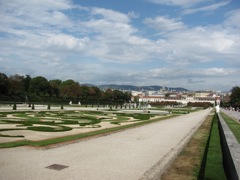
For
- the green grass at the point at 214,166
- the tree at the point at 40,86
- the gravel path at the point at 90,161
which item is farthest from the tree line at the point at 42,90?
the green grass at the point at 214,166

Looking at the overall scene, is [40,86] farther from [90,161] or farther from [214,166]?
[214,166]

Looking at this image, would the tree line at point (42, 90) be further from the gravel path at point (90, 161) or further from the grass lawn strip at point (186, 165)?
the grass lawn strip at point (186, 165)

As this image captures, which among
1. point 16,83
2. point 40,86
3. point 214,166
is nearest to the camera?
point 214,166

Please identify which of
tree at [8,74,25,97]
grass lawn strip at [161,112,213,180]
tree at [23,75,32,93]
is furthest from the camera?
tree at [23,75,32,93]

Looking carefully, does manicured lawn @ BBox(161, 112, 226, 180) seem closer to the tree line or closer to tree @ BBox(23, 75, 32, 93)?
the tree line

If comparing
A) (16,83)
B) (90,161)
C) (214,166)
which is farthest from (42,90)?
(214,166)

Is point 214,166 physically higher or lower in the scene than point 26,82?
lower

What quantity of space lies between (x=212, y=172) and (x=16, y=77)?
90876 millimetres

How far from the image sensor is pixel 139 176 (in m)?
6.99

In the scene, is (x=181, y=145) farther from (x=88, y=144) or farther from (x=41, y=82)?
(x=41, y=82)

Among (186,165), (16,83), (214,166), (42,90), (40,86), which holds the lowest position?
(186,165)

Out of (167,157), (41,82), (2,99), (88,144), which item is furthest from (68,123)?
(41,82)

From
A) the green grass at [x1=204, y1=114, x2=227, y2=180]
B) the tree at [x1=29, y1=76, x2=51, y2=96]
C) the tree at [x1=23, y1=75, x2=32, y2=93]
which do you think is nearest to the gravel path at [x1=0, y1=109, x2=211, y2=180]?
the green grass at [x1=204, y1=114, x2=227, y2=180]

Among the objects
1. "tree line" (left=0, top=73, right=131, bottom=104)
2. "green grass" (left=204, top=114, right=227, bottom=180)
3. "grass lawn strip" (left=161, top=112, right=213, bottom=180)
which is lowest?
"grass lawn strip" (left=161, top=112, right=213, bottom=180)
